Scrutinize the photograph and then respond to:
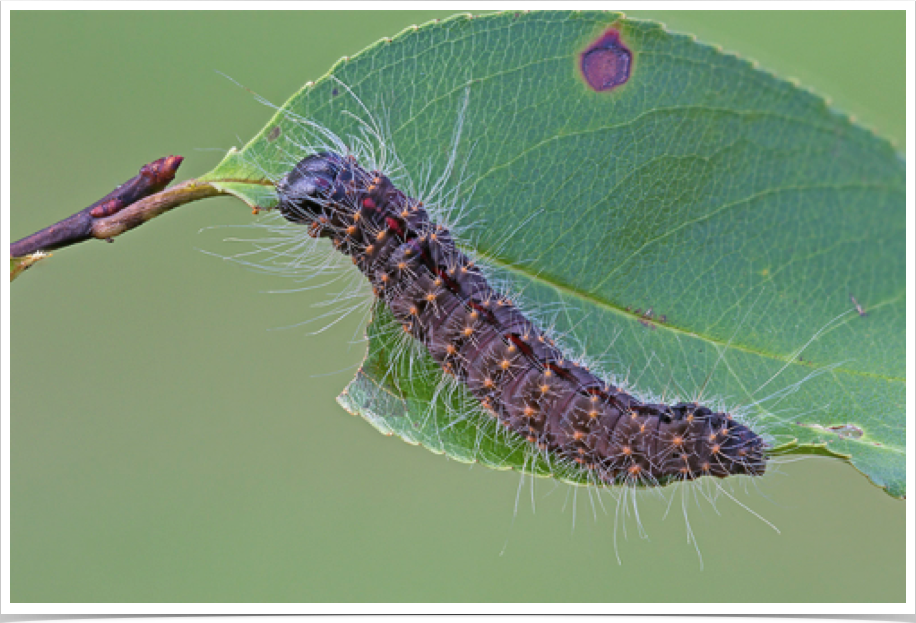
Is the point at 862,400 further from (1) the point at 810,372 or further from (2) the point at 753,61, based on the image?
(2) the point at 753,61

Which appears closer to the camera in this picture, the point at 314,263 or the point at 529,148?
the point at 529,148

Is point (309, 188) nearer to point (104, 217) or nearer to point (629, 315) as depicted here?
point (104, 217)

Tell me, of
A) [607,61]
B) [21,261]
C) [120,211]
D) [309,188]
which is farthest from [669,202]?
[21,261]

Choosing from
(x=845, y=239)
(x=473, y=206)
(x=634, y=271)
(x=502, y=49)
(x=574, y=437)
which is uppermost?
(x=845, y=239)

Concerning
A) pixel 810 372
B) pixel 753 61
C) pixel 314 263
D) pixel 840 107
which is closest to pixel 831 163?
pixel 840 107

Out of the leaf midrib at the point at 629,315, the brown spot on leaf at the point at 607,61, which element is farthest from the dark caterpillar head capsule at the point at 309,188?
the brown spot on leaf at the point at 607,61

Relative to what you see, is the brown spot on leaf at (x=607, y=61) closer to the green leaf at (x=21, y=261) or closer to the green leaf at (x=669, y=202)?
the green leaf at (x=669, y=202)
